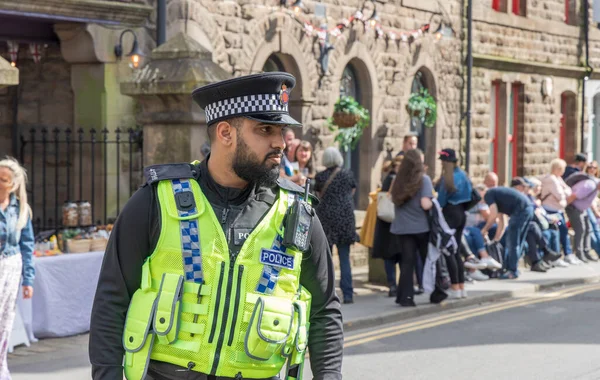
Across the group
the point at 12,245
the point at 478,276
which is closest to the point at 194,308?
the point at 12,245

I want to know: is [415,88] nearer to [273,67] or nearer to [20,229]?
[273,67]

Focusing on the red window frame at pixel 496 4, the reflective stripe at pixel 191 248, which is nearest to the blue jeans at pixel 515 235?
the red window frame at pixel 496 4

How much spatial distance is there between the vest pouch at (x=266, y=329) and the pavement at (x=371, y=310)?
226 inches

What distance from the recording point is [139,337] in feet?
12.7

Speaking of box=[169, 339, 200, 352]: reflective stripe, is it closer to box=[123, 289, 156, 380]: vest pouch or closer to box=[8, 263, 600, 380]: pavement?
box=[123, 289, 156, 380]: vest pouch

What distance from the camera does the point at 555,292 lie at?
15.5m

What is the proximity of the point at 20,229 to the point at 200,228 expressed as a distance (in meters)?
5.44

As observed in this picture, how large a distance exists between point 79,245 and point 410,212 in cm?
371

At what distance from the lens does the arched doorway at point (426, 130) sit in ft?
69.1

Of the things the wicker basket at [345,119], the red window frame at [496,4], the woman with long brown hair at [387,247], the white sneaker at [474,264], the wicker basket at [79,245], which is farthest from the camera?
the red window frame at [496,4]

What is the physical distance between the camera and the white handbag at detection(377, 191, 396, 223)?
45.1 feet

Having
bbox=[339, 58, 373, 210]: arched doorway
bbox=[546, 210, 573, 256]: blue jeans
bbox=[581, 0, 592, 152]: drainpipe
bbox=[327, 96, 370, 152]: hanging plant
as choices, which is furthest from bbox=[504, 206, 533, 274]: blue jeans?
bbox=[581, 0, 592, 152]: drainpipe

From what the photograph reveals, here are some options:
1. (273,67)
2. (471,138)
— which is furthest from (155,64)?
(471,138)

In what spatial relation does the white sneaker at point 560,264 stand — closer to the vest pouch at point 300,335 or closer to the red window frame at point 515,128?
the red window frame at point 515,128
